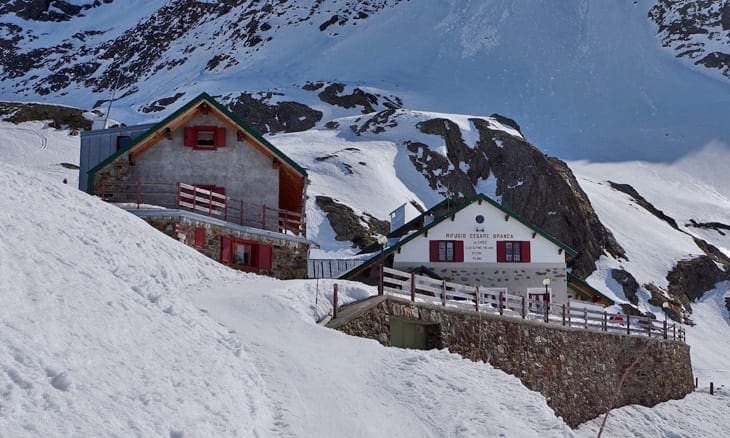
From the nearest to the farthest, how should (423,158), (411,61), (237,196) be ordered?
1. (237,196)
2. (423,158)
3. (411,61)

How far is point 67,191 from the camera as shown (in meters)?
19.7

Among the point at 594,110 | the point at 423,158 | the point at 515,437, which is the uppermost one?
the point at 594,110

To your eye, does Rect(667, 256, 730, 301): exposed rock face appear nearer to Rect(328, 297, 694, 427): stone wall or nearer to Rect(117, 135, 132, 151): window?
Rect(328, 297, 694, 427): stone wall

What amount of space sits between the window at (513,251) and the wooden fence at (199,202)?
30.0ft

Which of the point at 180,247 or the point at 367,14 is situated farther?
the point at 367,14

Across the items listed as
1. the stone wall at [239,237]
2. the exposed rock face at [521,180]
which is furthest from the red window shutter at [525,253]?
the exposed rock face at [521,180]

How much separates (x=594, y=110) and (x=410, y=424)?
399ft

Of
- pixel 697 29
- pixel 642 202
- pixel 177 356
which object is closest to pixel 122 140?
pixel 177 356

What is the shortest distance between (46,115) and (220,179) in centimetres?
6026

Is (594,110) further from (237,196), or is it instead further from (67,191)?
(67,191)

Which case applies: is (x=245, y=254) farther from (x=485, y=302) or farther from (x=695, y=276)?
(x=695, y=276)

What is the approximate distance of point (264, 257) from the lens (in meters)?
31.9

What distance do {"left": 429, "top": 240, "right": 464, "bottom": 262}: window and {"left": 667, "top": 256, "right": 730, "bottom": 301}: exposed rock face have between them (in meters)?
39.0

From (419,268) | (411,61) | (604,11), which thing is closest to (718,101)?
(604,11)
